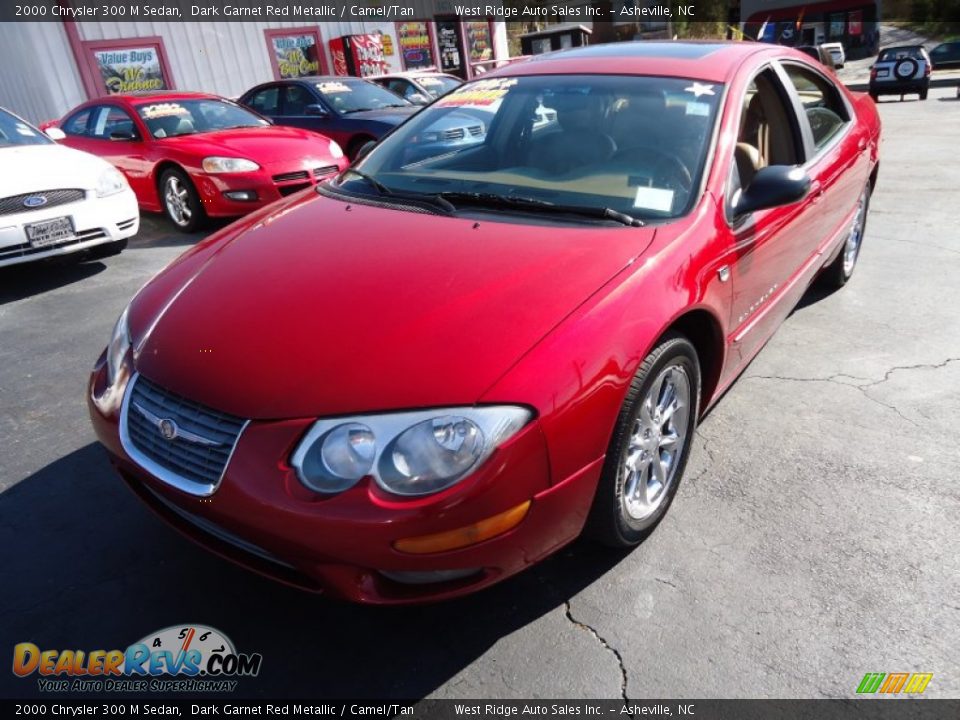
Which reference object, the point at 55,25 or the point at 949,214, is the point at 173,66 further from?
the point at 949,214

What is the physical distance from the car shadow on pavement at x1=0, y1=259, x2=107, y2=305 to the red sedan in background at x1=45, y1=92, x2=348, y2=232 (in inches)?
45.1

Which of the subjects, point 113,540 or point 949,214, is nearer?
point 113,540

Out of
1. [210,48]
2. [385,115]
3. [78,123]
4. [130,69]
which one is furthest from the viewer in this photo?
[210,48]

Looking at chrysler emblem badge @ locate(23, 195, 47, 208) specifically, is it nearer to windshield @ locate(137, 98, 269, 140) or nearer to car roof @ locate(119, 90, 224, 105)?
windshield @ locate(137, 98, 269, 140)

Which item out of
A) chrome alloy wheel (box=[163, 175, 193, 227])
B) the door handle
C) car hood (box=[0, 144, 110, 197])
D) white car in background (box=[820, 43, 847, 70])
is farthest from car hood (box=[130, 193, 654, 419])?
white car in background (box=[820, 43, 847, 70])

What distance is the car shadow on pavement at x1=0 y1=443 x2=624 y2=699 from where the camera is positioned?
1.96 m

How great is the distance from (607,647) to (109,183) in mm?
5252

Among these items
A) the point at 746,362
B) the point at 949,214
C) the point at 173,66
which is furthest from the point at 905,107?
the point at 746,362

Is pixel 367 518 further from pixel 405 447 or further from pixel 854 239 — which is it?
pixel 854 239

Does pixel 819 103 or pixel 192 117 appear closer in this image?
pixel 819 103

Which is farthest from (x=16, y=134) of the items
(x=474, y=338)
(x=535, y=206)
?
(x=474, y=338)

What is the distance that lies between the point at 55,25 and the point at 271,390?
12533 millimetres

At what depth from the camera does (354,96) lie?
902cm

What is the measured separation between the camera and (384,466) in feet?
5.58
